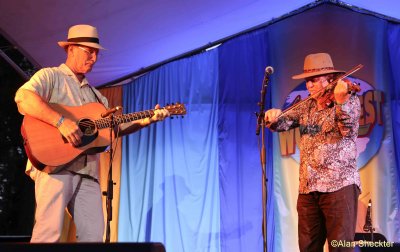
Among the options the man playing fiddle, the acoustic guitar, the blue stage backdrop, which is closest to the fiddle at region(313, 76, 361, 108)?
the man playing fiddle

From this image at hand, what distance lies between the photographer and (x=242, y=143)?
6.10 meters

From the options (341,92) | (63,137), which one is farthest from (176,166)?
(341,92)

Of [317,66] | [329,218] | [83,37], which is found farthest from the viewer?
[317,66]

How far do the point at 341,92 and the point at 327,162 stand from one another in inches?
22.3

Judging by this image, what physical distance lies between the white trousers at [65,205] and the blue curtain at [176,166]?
2.58 m

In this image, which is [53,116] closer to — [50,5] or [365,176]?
[50,5]

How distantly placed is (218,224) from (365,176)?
181cm

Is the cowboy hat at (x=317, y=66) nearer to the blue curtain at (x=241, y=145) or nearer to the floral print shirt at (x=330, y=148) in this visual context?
the floral print shirt at (x=330, y=148)

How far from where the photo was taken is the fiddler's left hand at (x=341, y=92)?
3537 millimetres

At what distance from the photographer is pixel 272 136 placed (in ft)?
19.6

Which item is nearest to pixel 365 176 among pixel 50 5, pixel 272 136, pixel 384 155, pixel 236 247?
pixel 384 155

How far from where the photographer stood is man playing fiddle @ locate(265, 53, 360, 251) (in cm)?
367

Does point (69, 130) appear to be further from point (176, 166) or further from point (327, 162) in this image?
point (176, 166)

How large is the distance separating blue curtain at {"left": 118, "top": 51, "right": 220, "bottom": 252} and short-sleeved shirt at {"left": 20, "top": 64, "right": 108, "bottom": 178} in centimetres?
246
